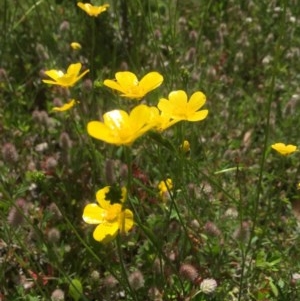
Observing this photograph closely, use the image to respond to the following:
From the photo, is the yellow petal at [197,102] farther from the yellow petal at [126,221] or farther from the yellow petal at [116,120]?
the yellow petal at [126,221]

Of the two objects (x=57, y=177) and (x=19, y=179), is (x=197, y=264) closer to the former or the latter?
(x=57, y=177)

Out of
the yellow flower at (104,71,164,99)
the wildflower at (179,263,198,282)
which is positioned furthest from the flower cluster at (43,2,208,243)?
the wildflower at (179,263,198,282)

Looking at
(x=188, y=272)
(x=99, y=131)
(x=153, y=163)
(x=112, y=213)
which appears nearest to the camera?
(x=99, y=131)

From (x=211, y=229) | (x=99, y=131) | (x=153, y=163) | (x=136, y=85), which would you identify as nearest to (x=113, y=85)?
(x=136, y=85)

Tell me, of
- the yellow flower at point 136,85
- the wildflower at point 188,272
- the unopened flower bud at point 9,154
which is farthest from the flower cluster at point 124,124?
the unopened flower bud at point 9,154

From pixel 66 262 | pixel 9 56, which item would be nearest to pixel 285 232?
pixel 66 262

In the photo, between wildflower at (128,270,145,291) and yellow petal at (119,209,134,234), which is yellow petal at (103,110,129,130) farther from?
wildflower at (128,270,145,291)

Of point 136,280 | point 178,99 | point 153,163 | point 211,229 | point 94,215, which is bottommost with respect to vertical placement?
point 153,163

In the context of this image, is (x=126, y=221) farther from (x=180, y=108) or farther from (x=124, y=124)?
(x=180, y=108)
